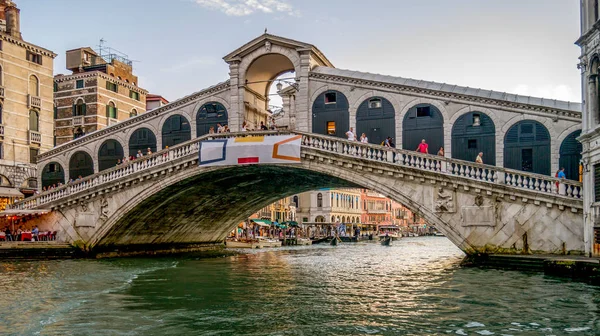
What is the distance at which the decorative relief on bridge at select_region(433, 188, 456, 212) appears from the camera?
22.8 m

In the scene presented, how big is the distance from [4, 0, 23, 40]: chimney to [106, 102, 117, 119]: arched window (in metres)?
9.49

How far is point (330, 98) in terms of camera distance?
95.1ft

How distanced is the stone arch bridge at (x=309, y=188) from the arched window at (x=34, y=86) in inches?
409

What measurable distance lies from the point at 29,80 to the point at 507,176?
29.2 metres

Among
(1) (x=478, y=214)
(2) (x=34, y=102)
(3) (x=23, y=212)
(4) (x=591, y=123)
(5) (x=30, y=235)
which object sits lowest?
(5) (x=30, y=235)

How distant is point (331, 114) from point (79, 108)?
977 inches

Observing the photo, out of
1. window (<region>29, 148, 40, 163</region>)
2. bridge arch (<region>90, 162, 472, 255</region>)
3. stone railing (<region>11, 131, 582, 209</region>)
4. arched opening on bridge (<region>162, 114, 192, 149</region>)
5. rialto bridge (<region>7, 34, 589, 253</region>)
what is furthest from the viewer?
window (<region>29, 148, 40, 163</region>)

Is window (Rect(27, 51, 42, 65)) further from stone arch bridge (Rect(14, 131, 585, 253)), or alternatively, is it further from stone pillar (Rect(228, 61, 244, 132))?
stone pillar (Rect(228, 61, 244, 132))

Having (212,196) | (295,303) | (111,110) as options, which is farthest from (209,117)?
(295,303)

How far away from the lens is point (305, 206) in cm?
8338

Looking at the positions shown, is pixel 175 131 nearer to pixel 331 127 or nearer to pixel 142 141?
pixel 142 141

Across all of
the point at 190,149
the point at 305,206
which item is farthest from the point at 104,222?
the point at 305,206

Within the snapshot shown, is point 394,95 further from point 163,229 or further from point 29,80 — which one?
point 29,80

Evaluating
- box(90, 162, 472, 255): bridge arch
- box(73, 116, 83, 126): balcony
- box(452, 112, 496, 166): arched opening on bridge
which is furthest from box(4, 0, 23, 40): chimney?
box(452, 112, 496, 166): arched opening on bridge
